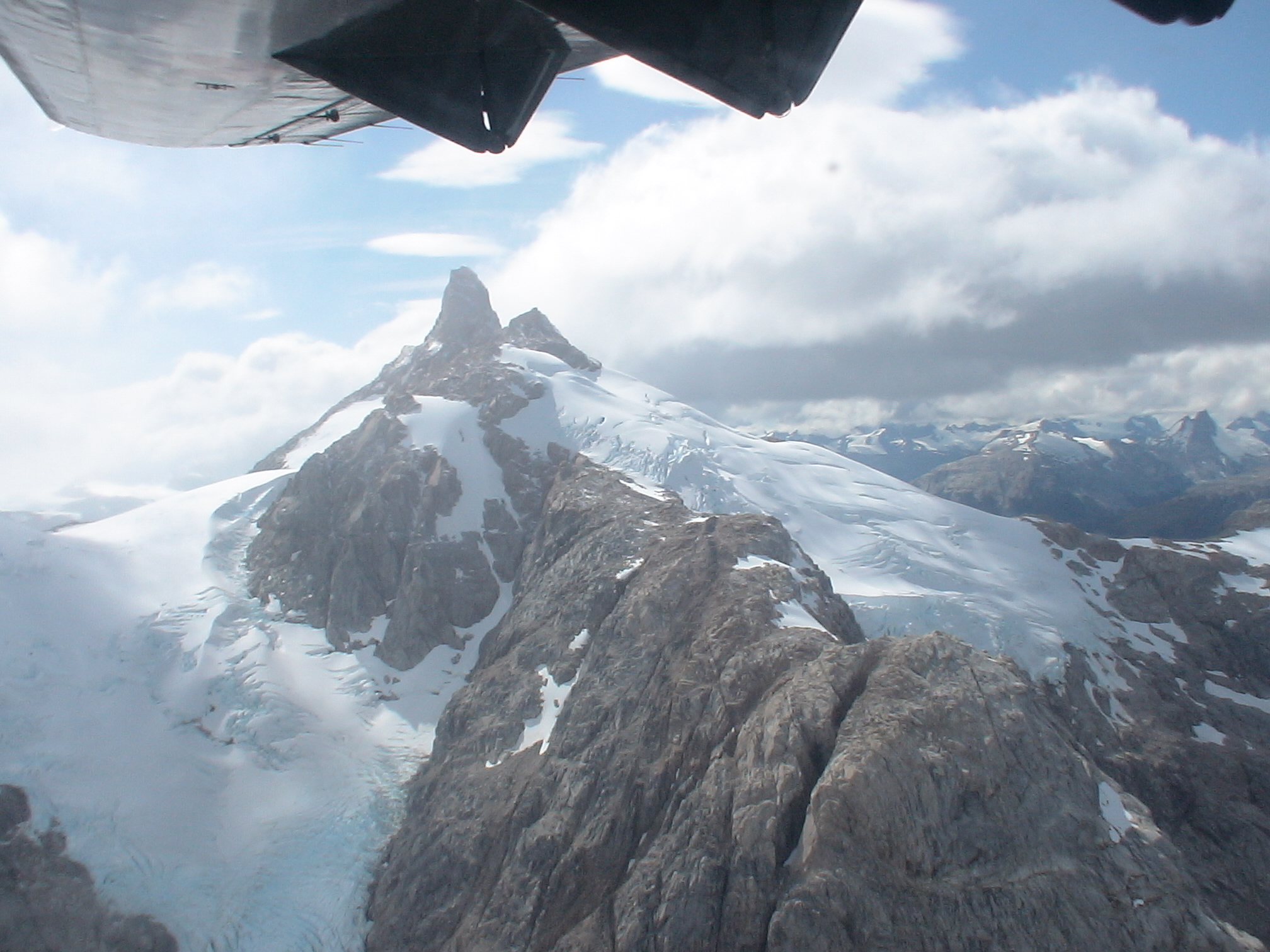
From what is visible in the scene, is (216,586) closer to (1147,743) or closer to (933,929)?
(933,929)

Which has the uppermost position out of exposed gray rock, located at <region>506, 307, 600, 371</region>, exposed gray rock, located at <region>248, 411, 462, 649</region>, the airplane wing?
exposed gray rock, located at <region>506, 307, 600, 371</region>

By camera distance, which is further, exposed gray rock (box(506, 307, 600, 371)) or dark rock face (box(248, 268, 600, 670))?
exposed gray rock (box(506, 307, 600, 371))

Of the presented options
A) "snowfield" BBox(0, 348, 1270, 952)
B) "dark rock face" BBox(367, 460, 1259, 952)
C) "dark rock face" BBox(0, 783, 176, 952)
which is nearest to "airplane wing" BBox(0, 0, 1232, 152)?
"dark rock face" BBox(367, 460, 1259, 952)

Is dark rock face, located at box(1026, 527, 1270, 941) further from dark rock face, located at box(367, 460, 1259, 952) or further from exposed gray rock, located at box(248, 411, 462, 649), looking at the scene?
exposed gray rock, located at box(248, 411, 462, 649)

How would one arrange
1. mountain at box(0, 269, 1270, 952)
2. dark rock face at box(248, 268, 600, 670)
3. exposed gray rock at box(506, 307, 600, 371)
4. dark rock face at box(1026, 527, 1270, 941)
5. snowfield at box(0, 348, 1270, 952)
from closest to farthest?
mountain at box(0, 269, 1270, 952), snowfield at box(0, 348, 1270, 952), dark rock face at box(1026, 527, 1270, 941), dark rock face at box(248, 268, 600, 670), exposed gray rock at box(506, 307, 600, 371)

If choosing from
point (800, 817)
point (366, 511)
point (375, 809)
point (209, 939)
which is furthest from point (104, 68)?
point (366, 511)

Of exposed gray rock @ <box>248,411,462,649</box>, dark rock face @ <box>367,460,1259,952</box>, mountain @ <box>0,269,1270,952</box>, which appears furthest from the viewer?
exposed gray rock @ <box>248,411,462,649</box>

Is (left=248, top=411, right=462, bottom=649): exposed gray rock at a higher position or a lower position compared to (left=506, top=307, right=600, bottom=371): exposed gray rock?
lower
